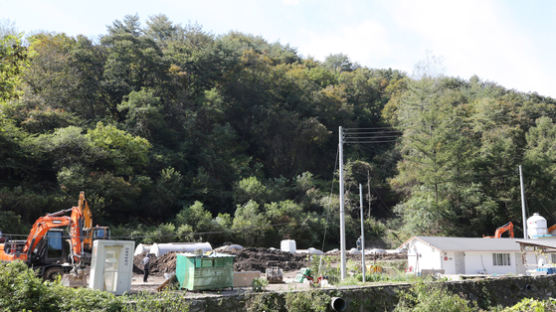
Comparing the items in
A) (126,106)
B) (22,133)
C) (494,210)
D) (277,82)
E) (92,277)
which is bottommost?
(92,277)

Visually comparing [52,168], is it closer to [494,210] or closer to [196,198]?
[196,198]

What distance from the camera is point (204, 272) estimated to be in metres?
15.3

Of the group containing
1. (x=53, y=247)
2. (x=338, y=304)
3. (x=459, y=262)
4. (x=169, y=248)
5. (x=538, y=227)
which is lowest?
(x=338, y=304)

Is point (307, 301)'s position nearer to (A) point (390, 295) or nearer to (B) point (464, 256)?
(A) point (390, 295)

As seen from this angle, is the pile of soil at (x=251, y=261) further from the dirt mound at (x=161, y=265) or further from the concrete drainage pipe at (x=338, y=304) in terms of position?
the concrete drainage pipe at (x=338, y=304)

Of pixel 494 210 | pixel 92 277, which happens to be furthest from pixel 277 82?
pixel 92 277

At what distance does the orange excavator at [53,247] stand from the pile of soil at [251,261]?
9.07m

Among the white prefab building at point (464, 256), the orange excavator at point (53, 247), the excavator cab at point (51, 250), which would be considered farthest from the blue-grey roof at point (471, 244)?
the excavator cab at point (51, 250)

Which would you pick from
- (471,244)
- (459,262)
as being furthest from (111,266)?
(471,244)

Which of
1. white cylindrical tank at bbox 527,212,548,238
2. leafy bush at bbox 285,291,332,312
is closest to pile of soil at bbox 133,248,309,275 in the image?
leafy bush at bbox 285,291,332,312

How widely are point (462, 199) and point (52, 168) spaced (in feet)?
140

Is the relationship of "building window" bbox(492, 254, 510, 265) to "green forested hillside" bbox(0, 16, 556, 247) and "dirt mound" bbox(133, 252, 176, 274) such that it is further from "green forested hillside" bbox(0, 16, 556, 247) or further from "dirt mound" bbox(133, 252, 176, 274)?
"dirt mound" bbox(133, 252, 176, 274)

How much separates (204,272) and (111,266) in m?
3.01

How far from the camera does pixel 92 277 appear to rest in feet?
47.3
